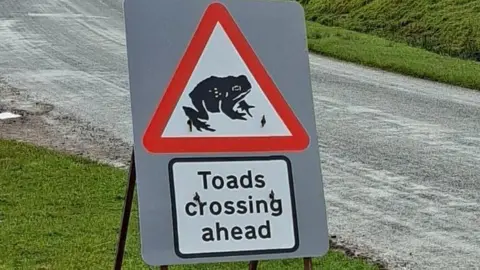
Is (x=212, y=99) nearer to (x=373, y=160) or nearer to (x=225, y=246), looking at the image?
(x=225, y=246)

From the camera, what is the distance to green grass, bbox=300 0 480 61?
15.9 m

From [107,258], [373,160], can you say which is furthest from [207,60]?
[373,160]

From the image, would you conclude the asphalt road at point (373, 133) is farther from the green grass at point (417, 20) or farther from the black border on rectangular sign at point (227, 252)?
the green grass at point (417, 20)

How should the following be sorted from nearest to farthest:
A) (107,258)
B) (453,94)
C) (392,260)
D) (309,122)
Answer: (309,122) → (107,258) → (392,260) → (453,94)

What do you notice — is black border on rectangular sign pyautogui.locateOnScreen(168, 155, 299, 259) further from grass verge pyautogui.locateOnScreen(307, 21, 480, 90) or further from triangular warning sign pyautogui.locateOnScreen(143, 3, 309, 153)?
grass verge pyautogui.locateOnScreen(307, 21, 480, 90)

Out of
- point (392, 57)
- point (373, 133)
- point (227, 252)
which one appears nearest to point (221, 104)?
point (227, 252)

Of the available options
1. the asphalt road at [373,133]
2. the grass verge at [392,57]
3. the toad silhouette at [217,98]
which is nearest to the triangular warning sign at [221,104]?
the toad silhouette at [217,98]

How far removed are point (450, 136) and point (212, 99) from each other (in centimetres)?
656

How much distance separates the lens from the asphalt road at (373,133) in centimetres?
598

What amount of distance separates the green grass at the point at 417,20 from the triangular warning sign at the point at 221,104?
1258 centimetres

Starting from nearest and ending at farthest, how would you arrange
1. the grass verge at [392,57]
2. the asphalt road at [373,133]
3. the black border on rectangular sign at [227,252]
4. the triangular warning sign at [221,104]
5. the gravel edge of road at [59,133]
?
1. the black border on rectangular sign at [227,252]
2. the triangular warning sign at [221,104]
3. the asphalt road at [373,133]
4. the gravel edge of road at [59,133]
5. the grass verge at [392,57]

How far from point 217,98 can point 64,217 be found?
2.72 meters

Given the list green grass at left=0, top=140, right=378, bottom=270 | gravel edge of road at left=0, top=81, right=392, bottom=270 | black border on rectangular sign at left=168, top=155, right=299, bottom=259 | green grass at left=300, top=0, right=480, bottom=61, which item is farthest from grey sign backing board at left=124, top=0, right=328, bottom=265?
green grass at left=300, top=0, right=480, bottom=61

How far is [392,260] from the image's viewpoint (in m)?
5.38
